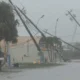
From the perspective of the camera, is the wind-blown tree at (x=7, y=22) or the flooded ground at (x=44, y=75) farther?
the wind-blown tree at (x=7, y=22)

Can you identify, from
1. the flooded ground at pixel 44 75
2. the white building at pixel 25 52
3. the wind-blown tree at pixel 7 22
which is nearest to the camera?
the flooded ground at pixel 44 75

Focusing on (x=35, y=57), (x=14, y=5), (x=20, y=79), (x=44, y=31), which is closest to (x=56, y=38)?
(x=44, y=31)

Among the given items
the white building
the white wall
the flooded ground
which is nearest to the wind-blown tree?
the flooded ground

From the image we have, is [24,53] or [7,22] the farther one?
[24,53]

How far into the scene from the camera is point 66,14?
52.1m

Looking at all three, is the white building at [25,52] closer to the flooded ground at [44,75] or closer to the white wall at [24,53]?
the white wall at [24,53]

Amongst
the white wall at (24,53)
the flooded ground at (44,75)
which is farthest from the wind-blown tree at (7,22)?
the white wall at (24,53)

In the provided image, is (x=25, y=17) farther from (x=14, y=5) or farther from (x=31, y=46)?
(x=31, y=46)

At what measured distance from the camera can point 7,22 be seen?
39062 mm

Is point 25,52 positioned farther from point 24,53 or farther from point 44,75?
point 44,75

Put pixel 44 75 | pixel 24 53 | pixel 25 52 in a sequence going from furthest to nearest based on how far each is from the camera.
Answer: pixel 25 52
pixel 24 53
pixel 44 75

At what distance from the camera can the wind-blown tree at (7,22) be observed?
3866cm

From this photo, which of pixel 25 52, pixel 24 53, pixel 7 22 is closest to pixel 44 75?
pixel 7 22

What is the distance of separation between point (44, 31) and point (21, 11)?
7919 mm
